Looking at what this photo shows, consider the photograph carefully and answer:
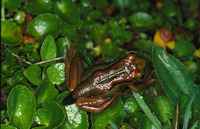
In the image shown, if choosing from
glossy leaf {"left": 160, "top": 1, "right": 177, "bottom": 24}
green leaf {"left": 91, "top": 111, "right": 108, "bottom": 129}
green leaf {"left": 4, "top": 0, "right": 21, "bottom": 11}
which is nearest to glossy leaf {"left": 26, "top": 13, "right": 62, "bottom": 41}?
green leaf {"left": 4, "top": 0, "right": 21, "bottom": 11}

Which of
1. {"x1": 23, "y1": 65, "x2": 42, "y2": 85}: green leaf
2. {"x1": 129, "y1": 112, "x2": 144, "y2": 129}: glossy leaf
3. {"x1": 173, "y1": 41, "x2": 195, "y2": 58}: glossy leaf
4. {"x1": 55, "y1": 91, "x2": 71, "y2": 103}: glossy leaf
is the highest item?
{"x1": 23, "y1": 65, "x2": 42, "y2": 85}: green leaf

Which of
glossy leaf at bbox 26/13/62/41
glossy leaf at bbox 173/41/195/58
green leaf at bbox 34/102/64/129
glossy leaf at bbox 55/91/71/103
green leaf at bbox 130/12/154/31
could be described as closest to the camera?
green leaf at bbox 34/102/64/129

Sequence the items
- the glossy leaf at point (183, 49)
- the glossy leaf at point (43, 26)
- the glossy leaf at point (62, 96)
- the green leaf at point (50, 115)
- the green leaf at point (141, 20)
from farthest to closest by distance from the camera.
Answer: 1. the green leaf at point (141, 20)
2. the glossy leaf at point (183, 49)
3. the glossy leaf at point (43, 26)
4. the glossy leaf at point (62, 96)
5. the green leaf at point (50, 115)

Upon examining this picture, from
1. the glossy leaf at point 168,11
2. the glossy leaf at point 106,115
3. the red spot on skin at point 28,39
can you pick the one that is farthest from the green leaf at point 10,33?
the glossy leaf at point 168,11

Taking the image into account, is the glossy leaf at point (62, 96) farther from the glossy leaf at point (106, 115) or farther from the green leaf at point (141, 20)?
the green leaf at point (141, 20)

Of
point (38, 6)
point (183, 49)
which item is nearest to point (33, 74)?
point (38, 6)

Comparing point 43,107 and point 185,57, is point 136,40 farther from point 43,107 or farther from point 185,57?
point 43,107

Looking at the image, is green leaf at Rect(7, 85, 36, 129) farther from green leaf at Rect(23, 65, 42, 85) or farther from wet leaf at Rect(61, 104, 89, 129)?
wet leaf at Rect(61, 104, 89, 129)
